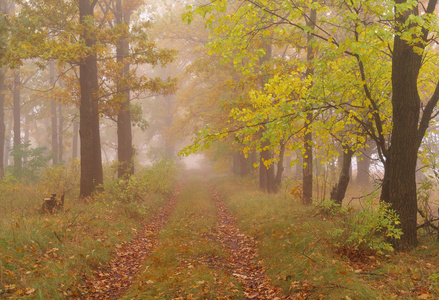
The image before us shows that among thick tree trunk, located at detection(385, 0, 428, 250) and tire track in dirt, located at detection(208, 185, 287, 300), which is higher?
thick tree trunk, located at detection(385, 0, 428, 250)

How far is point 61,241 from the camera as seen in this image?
6.64m

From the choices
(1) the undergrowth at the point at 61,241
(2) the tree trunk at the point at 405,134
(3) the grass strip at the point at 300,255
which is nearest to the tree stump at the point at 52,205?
(1) the undergrowth at the point at 61,241

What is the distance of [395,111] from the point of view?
20.0 ft

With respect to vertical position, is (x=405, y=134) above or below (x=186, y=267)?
above

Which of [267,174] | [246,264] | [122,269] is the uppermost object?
[267,174]

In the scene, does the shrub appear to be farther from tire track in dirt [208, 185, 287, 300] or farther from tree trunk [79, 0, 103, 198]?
tree trunk [79, 0, 103, 198]

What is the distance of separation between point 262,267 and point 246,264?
0.51 metres

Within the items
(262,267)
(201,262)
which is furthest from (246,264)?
(201,262)

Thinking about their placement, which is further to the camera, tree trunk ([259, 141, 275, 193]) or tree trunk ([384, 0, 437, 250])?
tree trunk ([259, 141, 275, 193])

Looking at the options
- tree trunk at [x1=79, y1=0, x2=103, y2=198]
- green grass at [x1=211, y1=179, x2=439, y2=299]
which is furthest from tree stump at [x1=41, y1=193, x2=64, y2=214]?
green grass at [x1=211, y1=179, x2=439, y2=299]

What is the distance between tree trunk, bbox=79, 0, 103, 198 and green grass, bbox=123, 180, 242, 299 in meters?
4.53

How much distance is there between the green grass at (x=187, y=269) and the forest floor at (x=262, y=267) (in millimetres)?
16

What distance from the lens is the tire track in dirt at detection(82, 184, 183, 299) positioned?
17.9ft

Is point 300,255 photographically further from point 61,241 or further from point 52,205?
point 52,205
